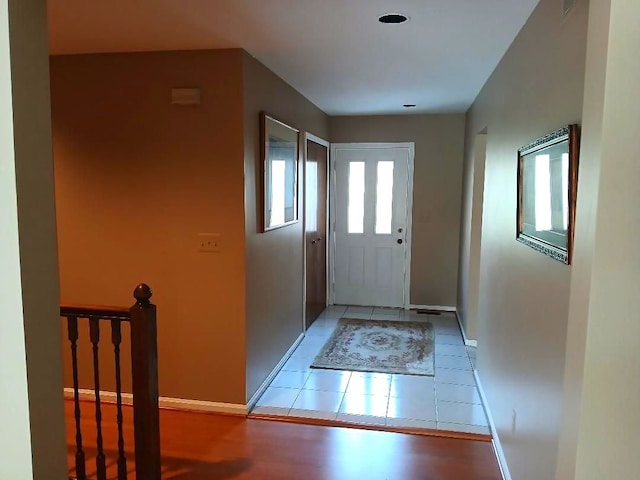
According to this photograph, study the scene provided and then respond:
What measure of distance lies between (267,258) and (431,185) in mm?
2917

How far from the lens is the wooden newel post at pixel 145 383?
2.12m

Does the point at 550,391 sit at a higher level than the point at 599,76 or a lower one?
lower

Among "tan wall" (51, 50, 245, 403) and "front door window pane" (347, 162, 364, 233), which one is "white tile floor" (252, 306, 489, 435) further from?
"front door window pane" (347, 162, 364, 233)

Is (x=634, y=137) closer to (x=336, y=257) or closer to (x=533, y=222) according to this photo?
(x=533, y=222)

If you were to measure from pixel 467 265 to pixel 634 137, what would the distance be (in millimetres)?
4049

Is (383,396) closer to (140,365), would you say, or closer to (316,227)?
(140,365)

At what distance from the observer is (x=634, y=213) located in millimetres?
938

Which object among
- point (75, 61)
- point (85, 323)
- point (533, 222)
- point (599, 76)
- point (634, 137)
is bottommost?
point (85, 323)

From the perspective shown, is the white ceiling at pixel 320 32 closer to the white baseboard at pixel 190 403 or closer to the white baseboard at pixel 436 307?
the white baseboard at pixel 190 403

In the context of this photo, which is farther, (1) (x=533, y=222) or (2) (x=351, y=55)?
(2) (x=351, y=55)

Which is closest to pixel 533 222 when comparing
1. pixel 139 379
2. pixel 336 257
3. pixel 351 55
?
pixel 351 55

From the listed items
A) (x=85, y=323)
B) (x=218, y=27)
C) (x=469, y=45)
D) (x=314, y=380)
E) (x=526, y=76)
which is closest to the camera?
(x=526, y=76)

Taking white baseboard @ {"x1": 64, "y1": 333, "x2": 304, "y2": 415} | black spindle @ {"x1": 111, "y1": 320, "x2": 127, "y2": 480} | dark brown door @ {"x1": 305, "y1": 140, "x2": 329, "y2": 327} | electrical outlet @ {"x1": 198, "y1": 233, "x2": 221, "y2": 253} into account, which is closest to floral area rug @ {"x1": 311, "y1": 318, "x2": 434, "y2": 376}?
dark brown door @ {"x1": 305, "y1": 140, "x2": 329, "y2": 327}

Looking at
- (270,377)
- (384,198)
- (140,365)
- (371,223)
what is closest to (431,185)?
(384,198)
